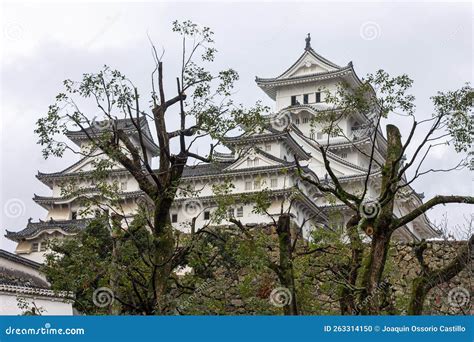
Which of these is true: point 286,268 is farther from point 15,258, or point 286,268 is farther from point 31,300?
point 15,258

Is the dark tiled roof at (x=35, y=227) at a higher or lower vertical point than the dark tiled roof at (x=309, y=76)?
lower

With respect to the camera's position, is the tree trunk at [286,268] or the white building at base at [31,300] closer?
the tree trunk at [286,268]

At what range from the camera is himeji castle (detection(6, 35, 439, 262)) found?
39375 mm

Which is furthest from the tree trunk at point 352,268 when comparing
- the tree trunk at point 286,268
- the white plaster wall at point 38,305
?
the white plaster wall at point 38,305

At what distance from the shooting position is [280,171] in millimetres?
35656


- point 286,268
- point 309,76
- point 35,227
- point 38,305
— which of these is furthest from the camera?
point 309,76

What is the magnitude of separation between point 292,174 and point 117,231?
27300 millimetres

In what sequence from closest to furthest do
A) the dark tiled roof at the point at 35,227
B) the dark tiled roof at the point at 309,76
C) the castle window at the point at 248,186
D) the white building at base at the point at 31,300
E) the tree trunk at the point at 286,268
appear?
the tree trunk at the point at 286,268, the white building at base at the point at 31,300, the dark tiled roof at the point at 35,227, the castle window at the point at 248,186, the dark tiled roof at the point at 309,76

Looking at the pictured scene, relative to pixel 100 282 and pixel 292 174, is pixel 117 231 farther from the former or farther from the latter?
pixel 292 174

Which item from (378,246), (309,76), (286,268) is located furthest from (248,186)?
(378,246)

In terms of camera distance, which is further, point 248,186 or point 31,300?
point 248,186

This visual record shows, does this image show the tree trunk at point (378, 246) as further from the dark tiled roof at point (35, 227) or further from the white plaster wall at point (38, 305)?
the dark tiled roof at point (35, 227)

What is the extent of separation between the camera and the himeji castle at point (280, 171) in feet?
129

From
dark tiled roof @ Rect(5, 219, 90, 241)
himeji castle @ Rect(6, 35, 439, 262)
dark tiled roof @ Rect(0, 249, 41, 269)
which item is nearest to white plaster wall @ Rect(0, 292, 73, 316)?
dark tiled roof @ Rect(0, 249, 41, 269)
